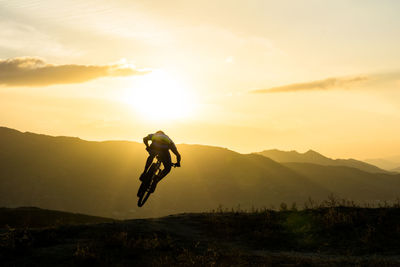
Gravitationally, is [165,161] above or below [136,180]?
below

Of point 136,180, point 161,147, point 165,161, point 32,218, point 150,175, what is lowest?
point 32,218

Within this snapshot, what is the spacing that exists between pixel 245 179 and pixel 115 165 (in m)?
50.2

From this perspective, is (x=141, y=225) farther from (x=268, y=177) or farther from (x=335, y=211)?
(x=268, y=177)

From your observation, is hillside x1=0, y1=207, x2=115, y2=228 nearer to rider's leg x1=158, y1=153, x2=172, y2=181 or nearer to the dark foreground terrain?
rider's leg x1=158, y1=153, x2=172, y2=181

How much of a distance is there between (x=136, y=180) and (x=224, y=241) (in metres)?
135

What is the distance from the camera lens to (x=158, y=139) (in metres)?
15.3

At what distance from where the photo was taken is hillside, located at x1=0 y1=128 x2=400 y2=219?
122500mm

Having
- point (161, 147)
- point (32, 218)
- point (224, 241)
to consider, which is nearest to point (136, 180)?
point (32, 218)

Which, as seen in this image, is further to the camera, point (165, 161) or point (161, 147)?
point (165, 161)

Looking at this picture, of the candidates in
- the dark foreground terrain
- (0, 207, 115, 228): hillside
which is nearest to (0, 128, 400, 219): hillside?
(0, 207, 115, 228): hillside

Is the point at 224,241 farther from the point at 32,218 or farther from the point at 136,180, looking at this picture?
the point at 136,180

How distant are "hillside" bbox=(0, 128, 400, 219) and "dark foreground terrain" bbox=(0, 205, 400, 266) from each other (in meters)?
101

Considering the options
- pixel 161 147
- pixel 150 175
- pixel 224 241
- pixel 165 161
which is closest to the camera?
pixel 224 241

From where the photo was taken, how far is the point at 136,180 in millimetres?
146125
